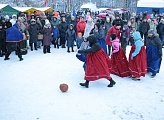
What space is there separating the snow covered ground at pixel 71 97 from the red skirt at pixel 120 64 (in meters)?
0.26

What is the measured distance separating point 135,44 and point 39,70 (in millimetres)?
3340

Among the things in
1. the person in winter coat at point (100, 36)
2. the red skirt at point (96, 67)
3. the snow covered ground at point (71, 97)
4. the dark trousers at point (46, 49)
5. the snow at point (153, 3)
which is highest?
the snow at point (153, 3)

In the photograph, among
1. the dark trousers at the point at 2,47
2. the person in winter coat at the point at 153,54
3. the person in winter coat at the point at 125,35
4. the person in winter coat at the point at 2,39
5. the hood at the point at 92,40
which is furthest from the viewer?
the person in winter coat at the point at 125,35

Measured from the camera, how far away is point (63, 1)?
2256 inches

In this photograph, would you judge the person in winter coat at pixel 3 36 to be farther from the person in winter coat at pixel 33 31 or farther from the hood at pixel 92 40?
the hood at pixel 92 40

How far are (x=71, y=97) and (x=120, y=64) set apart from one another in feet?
8.03

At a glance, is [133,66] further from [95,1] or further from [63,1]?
[95,1]

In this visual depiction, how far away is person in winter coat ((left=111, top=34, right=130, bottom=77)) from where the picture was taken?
29.1ft

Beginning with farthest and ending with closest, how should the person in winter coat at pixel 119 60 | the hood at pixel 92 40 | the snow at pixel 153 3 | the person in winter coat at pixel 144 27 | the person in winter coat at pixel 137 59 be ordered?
the snow at pixel 153 3
the person in winter coat at pixel 144 27
the person in winter coat at pixel 119 60
the person in winter coat at pixel 137 59
the hood at pixel 92 40

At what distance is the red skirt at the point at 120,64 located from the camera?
889 centimetres

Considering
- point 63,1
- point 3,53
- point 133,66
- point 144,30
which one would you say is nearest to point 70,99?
point 133,66

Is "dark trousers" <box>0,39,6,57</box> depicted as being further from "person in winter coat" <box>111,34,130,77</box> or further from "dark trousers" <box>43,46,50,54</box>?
"person in winter coat" <box>111,34,130,77</box>

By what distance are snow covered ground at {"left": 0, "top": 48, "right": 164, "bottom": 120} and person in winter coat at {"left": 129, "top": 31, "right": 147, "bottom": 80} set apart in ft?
0.87

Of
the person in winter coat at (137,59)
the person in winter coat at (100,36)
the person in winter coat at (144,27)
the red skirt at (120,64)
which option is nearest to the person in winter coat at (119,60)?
the red skirt at (120,64)
